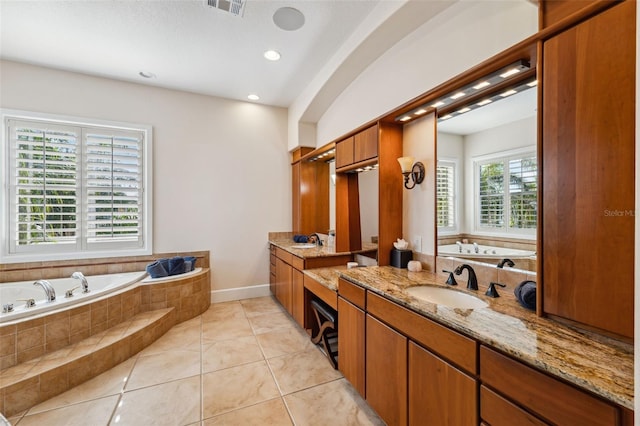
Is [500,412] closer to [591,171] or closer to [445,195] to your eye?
[591,171]

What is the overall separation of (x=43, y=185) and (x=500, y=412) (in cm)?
470

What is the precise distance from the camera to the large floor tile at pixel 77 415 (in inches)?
69.1

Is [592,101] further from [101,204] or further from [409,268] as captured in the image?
[101,204]

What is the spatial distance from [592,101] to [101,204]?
4.62 meters

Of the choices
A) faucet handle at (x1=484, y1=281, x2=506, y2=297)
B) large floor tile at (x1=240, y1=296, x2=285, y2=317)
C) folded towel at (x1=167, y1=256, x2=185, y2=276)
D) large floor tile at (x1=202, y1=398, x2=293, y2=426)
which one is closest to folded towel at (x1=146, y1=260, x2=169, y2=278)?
folded towel at (x1=167, y1=256, x2=185, y2=276)

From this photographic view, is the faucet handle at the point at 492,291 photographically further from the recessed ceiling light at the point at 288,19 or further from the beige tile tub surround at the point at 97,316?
the beige tile tub surround at the point at 97,316

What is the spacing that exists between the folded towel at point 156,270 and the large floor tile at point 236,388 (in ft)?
5.44

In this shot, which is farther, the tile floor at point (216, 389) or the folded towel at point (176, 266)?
the folded towel at point (176, 266)

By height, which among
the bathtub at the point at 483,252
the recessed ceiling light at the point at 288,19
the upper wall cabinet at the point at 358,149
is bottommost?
the bathtub at the point at 483,252

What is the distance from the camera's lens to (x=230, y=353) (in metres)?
2.61

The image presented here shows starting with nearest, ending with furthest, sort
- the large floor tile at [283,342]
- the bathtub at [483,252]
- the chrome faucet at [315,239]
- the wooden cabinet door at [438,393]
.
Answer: the wooden cabinet door at [438,393], the bathtub at [483,252], the large floor tile at [283,342], the chrome faucet at [315,239]

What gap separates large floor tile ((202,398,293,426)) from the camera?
1.76 metres

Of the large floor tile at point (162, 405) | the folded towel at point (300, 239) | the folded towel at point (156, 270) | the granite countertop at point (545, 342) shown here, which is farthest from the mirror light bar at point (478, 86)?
the folded towel at point (156, 270)

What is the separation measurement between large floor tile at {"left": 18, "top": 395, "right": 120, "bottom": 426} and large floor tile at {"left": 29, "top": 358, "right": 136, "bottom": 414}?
0.06 m
